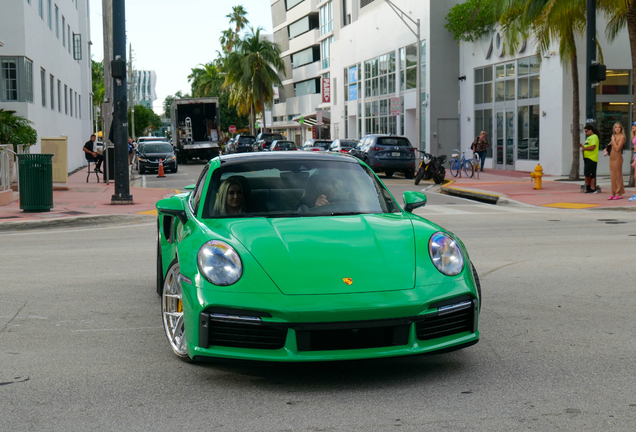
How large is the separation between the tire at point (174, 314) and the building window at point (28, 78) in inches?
942

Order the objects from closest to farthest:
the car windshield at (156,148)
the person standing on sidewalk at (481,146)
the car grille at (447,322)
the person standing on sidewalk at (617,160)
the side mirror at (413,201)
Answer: the car grille at (447,322)
the side mirror at (413,201)
the person standing on sidewalk at (617,160)
the person standing on sidewalk at (481,146)
the car windshield at (156,148)

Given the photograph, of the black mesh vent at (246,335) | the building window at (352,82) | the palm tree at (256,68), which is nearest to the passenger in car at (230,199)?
the black mesh vent at (246,335)

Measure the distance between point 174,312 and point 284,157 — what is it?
1.70 meters

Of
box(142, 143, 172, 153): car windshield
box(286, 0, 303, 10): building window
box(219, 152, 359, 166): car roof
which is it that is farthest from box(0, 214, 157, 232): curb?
box(286, 0, 303, 10): building window

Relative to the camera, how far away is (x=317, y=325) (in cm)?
448

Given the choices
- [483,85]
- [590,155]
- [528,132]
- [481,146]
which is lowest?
[590,155]

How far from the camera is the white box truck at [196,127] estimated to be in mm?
49781

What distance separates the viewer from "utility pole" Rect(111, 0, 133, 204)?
60.7 ft

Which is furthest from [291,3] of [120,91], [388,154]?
[120,91]

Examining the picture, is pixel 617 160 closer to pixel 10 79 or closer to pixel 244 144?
pixel 10 79

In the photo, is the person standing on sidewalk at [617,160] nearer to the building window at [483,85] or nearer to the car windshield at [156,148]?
the building window at [483,85]

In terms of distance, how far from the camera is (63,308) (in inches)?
282

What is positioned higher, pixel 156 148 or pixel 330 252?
pixel 156 148

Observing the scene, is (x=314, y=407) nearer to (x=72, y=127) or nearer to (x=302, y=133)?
(x=72, y=127)
